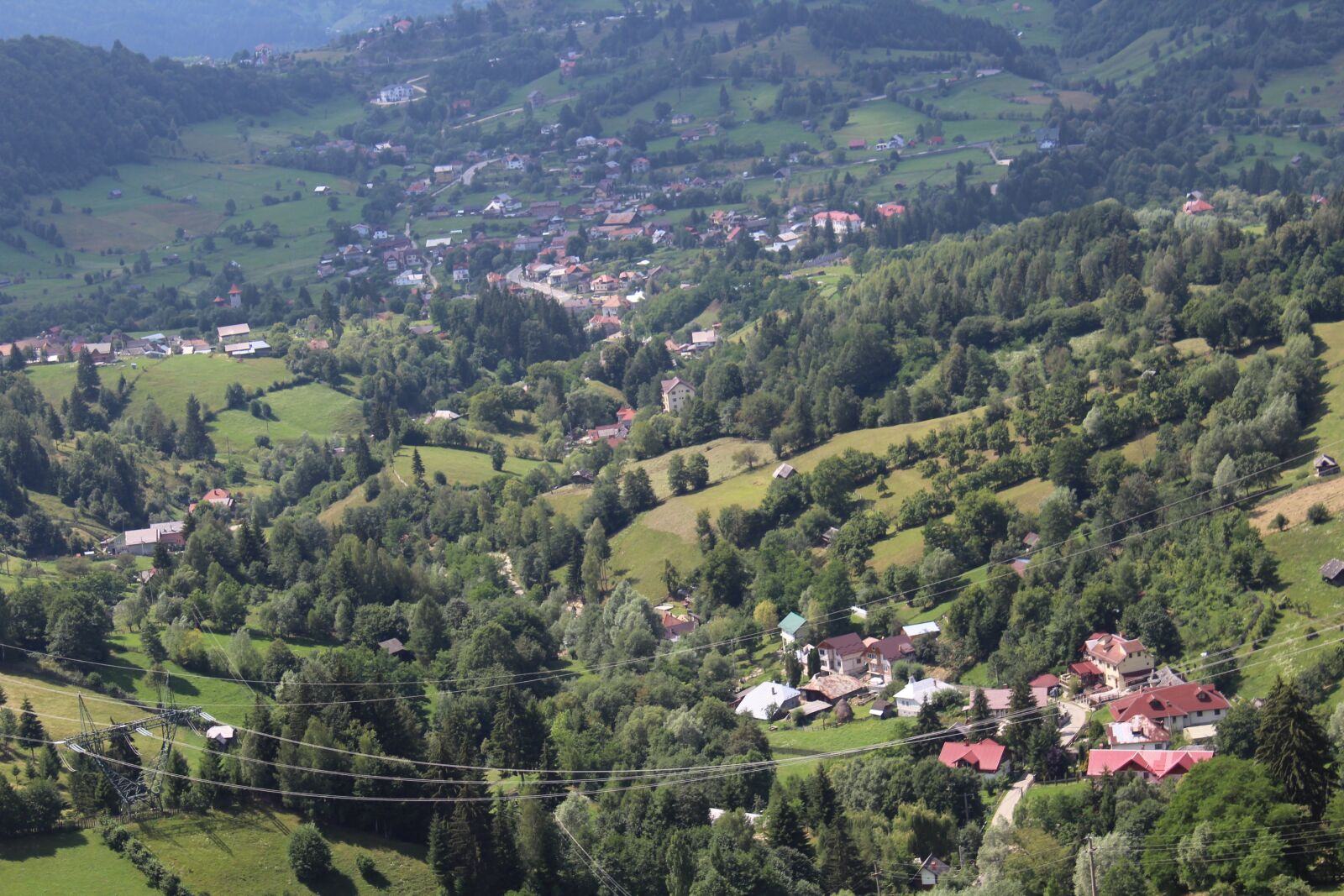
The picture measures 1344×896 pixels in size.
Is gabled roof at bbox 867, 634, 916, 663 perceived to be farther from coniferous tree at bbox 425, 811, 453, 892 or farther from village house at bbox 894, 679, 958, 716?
coniferous tree at bbox 425, 811, 453, 892

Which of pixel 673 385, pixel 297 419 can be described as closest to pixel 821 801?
pixel 673 385

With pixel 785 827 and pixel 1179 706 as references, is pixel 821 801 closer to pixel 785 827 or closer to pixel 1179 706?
pixel 785 827

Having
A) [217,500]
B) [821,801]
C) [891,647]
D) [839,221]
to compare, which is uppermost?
[821,801]

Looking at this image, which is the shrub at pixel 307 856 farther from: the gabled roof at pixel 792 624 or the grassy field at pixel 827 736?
the gabled roof at pixel 792 624

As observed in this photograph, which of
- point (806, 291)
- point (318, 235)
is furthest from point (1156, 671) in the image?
point (318, 235)

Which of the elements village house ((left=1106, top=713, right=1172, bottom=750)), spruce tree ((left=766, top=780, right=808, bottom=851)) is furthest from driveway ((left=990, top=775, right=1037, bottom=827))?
spruce tree ((left=766, top=780, right=808, bottom=851))

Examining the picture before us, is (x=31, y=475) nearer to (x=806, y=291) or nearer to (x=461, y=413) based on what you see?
(x=461, y=413)
